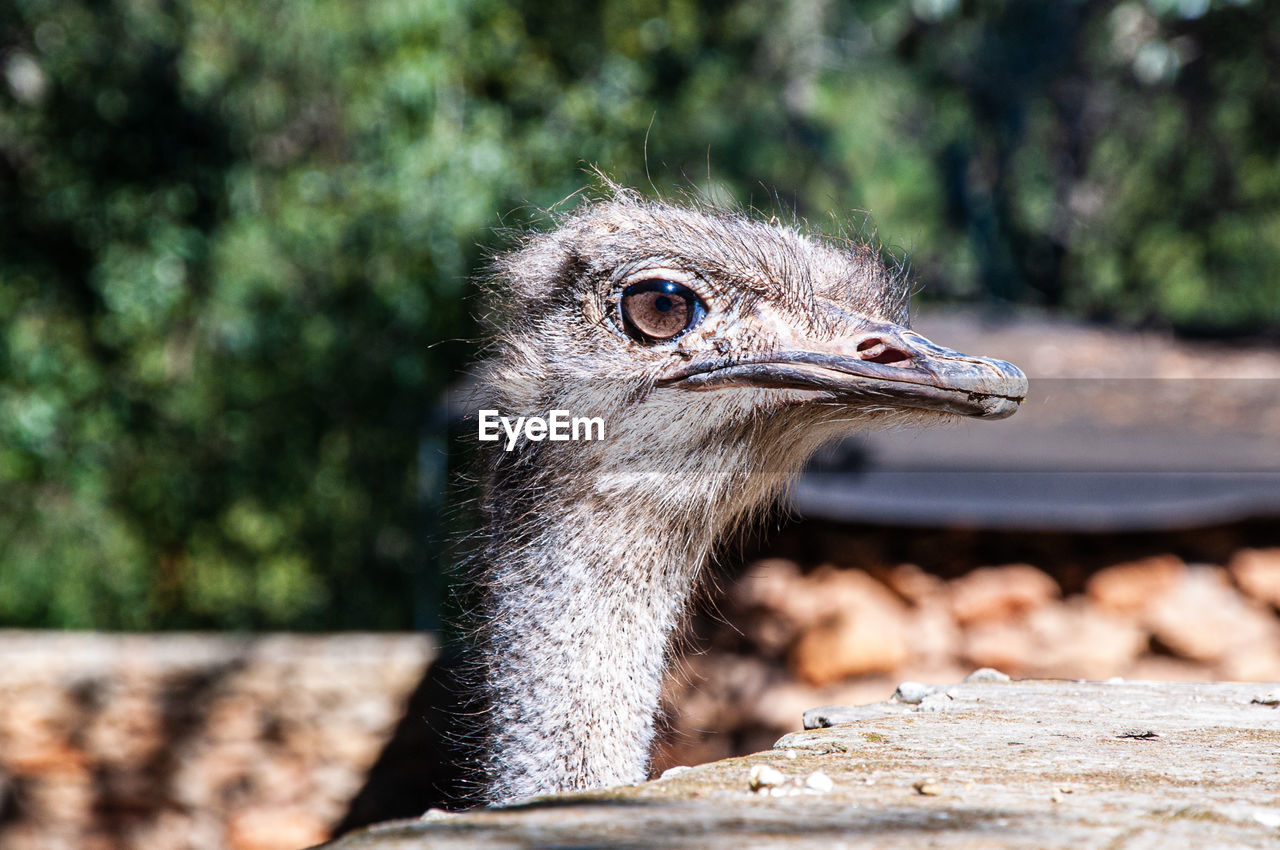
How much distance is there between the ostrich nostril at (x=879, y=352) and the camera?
185cm

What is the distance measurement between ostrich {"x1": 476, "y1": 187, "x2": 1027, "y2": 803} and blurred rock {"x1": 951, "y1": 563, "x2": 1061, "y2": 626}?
2.10 metres

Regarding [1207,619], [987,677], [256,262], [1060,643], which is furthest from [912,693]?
[256,262]

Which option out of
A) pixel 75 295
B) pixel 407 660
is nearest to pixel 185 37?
pixel 75 295

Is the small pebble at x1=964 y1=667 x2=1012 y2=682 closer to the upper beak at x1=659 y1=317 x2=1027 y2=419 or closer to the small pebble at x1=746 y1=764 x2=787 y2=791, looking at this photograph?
the upper beak at x1=659 y1=317 x2=1027 y2=419

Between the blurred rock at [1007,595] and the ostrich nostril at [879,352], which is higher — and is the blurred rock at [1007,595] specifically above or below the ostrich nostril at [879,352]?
below

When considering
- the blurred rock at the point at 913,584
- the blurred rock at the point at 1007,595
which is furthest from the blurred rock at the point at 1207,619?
the blurred rock at the point at 913,584

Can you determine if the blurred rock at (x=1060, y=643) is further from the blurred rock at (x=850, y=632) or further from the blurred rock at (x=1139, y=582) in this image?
the blurred rock at (x=850, y=632)

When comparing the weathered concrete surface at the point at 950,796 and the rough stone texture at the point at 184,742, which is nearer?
the weathered concrete surface at the point at 950,796

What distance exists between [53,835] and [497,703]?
3436mm

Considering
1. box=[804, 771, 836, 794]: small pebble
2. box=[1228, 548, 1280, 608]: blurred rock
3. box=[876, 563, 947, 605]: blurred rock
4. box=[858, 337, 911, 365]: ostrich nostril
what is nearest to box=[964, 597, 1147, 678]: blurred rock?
box=[876, 563, 947, 605]: blurred rock

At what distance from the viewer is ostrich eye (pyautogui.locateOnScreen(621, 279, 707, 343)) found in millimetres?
2020

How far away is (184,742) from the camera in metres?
4.80

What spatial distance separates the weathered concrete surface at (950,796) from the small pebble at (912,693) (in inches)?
8.0

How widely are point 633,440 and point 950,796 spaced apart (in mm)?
995
